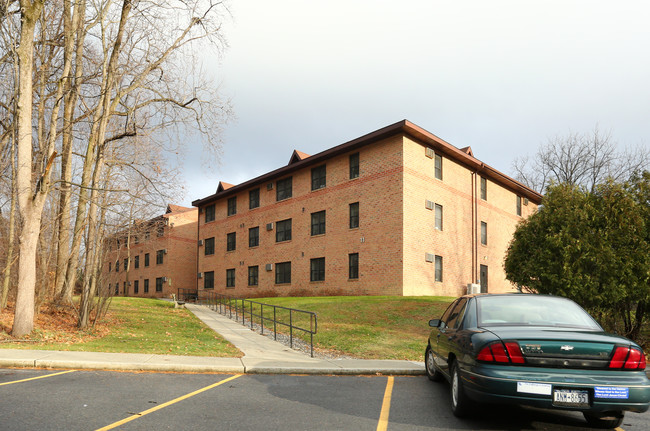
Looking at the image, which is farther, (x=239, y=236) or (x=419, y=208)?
(x=239, y=236)

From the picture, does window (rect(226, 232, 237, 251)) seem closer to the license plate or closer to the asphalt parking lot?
the asphalt parking lot

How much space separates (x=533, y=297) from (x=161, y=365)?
664 centimetres

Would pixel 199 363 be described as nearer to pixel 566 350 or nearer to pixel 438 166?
pixel 566 350

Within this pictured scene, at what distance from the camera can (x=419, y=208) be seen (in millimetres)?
24438

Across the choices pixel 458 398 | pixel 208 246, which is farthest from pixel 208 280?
pixel 458 398

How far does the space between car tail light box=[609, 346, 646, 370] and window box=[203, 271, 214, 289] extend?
113ft

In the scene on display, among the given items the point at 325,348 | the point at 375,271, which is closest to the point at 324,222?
the point at 375,271

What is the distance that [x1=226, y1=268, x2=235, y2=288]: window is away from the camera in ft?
115

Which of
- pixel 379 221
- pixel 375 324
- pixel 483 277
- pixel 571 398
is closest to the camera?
pixel 571 398

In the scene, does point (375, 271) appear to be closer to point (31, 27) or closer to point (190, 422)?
point (31, 27)

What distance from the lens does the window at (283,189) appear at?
3097 cm

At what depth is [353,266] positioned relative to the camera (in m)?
25.6

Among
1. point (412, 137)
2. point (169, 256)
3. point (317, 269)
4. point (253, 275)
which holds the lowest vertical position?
point (253, 275)

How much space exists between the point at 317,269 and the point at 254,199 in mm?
8972
